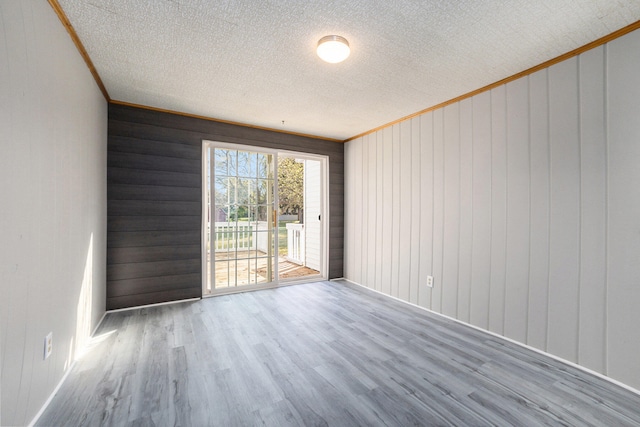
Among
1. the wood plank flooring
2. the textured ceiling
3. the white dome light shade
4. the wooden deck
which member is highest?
the textured ceiling

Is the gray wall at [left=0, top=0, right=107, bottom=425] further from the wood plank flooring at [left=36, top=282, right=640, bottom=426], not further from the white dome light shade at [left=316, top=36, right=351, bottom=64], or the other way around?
the white dome light shade at [left=316, top=36, right=351, bottom=64]

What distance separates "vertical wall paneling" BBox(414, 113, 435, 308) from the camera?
10.7 feet

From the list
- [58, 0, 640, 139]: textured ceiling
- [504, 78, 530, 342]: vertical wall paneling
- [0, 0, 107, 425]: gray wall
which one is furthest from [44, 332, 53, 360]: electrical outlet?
[504, 78, 530, 342]: vertical wall paneling

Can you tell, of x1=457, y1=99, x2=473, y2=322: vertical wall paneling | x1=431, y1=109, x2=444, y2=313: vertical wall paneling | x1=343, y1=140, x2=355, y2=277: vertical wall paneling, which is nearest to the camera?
x1=457, y1=99, x2=473, y2=322: vertical wall paneling

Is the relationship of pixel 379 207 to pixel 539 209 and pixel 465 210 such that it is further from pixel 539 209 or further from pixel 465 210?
pixel 539 209

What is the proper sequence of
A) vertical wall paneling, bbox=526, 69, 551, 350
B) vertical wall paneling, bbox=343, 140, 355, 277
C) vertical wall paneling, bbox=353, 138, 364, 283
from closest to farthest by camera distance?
vertical wall paneling, bbox=526, 69, 551, 350, vertical wall paneling, bbox=353, 138, 364, 283, vertical wall paneling, bbox=343, 140, 355, 277

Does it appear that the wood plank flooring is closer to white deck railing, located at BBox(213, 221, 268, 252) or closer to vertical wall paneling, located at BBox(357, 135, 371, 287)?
white deck railing, located at BBox(213, 221, 268, 252)

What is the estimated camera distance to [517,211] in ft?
8.13

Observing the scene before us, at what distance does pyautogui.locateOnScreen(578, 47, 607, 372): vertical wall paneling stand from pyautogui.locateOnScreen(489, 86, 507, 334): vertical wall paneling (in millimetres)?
556

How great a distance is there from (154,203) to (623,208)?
4.41 metres

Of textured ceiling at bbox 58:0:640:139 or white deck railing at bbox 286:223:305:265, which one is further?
white deck railing at bbox 286:223:305:265

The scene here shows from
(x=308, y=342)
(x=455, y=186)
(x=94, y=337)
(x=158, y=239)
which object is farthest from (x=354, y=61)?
(x=94, y=337)

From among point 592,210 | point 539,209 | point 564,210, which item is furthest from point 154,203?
point 592,210

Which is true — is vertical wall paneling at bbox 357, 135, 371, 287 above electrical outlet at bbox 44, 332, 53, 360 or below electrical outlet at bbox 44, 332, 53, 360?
above
